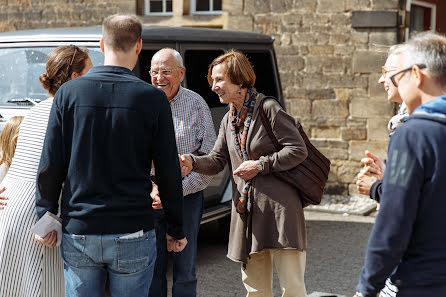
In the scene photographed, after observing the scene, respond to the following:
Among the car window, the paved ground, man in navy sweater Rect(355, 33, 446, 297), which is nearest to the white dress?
man in navy sweater Rect(355, 33, 446, 297)

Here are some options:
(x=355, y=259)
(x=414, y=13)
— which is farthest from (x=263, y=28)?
(x=355, y=259)

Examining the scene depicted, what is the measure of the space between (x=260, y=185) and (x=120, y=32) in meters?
1.35

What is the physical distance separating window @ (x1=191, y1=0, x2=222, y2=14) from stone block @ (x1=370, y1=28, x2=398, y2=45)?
2.48 meters

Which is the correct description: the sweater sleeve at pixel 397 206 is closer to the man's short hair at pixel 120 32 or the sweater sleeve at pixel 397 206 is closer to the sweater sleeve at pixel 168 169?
the sweater sleeve at pixel 168 169

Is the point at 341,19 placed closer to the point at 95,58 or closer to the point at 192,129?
the point at 95,58

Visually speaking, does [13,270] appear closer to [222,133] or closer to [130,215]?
[130,215]

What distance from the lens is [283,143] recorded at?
152 inches

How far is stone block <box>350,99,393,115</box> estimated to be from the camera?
927cm

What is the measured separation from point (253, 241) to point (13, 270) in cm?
131

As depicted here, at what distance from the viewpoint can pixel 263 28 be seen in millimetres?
9922

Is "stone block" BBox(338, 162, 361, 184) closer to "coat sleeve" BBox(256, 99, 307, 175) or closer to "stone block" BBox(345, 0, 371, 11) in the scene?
"stone block" BBox(345, 0, 371, 11)

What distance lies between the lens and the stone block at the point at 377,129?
366 inches

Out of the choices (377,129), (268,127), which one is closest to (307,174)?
(268,127)

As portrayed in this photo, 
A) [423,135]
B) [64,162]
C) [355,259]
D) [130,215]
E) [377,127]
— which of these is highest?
[423,135]
